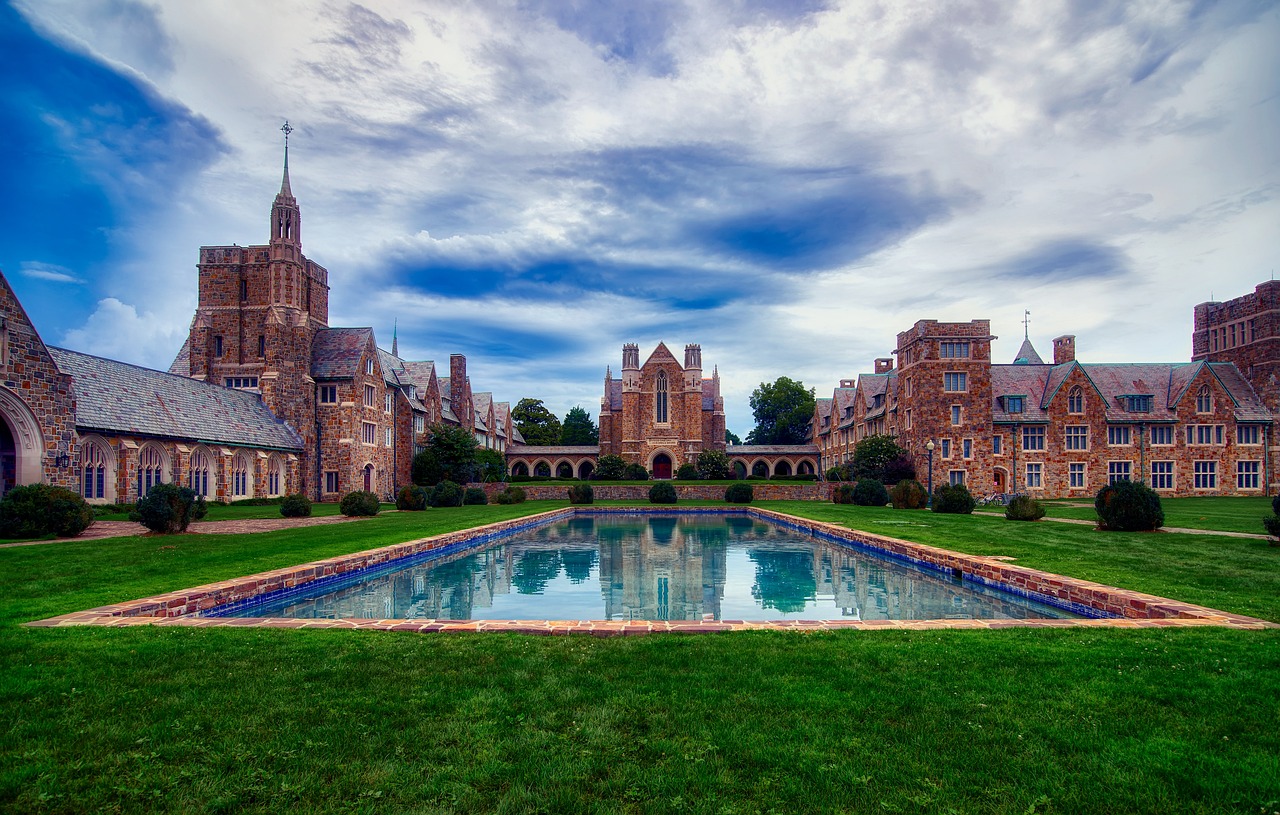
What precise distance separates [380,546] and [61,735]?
1096 cm

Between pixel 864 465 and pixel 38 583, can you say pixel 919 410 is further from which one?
pixel 38 583

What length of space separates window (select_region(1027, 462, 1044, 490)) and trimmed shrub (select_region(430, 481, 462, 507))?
34.7 m

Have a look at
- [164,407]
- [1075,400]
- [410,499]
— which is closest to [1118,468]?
[1075,400]

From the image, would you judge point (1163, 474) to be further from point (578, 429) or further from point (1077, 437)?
point (578, 429)

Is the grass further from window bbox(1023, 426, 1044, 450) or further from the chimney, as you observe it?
the chimney

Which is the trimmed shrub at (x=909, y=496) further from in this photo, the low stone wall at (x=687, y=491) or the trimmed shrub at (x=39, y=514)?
the trimmed shrub at (x=39, y=514)

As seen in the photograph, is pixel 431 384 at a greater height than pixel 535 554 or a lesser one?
greater

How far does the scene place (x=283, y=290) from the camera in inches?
1591

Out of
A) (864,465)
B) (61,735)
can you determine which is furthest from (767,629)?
(864,465)

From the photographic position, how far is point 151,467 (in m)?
28.6

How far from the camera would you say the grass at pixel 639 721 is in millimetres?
3576

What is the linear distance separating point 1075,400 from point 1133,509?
28360 millimetres

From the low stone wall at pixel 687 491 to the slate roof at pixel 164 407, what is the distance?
529 inches

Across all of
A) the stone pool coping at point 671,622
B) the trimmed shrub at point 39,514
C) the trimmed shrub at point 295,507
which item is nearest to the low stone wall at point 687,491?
the trimmed shrub at point 295,507
